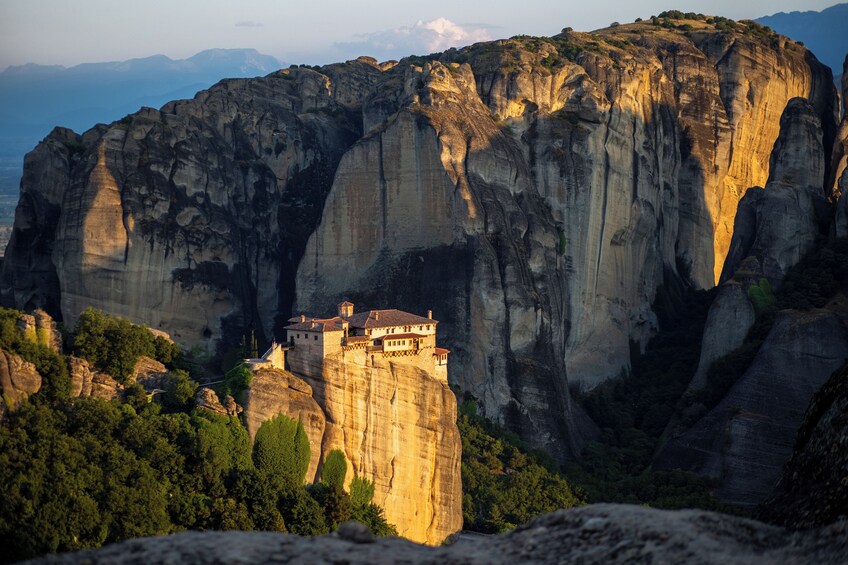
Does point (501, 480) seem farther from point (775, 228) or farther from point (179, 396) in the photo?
point (775, 228)

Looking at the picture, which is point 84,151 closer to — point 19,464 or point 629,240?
point 629,240

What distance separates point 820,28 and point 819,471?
15742 centimetres

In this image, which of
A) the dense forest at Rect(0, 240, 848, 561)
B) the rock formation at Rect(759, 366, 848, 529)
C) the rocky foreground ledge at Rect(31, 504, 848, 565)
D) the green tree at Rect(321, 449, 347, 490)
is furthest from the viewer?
the green tree at Rect(321, 449, 347, 490)

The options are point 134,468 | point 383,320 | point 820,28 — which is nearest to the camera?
point 134,468

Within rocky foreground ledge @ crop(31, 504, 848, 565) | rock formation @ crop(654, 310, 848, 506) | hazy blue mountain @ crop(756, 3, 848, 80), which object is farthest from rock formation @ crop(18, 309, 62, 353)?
hazy blue mountain @ crop(756, 3, 848, 80)

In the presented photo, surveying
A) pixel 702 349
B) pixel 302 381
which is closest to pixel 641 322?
pixel 702 349

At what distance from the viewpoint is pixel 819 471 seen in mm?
23828

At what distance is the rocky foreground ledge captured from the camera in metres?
20.4

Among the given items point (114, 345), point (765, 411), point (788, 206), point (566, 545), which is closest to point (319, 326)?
point (114, 345)

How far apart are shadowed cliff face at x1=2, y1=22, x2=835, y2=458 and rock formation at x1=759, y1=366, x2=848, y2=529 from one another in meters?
45.1

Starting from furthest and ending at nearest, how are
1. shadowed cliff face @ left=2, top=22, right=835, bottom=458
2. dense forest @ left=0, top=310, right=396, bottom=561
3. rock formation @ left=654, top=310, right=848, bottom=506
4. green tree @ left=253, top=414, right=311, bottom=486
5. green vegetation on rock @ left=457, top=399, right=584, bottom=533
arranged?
shadowed cliff face @ left=2, top=22, right=835, bottom=458 → rock formation @ left=654, top=310, right=848, bottom=506 → green vegetation on rock @ left=457, top=399, right=584, bottom=533 → green tree @ left=253, top=414, right=311, bottom=486 → dense forest @ left=0, top=310, right=396, bottom=561

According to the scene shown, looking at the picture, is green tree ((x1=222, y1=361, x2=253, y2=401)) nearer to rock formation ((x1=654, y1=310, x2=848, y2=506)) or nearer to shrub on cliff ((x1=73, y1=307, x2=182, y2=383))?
shrub on cliff ((x1=73, y1=307, x2=182, y2=383))

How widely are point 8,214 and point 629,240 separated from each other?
101273mm

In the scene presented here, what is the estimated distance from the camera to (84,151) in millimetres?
79500
